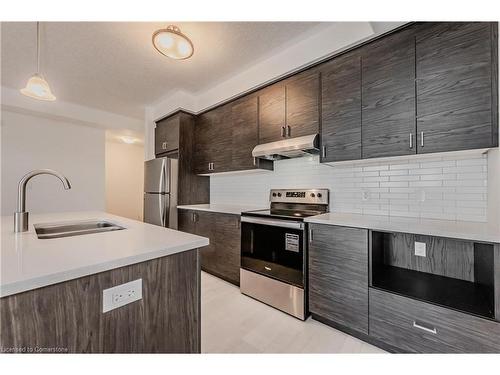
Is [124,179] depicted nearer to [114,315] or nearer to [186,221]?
[186,221]

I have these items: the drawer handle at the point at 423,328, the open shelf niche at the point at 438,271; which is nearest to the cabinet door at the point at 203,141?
the open shelf niche at the point at 438,271

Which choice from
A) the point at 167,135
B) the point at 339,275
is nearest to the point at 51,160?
the point at 167,135

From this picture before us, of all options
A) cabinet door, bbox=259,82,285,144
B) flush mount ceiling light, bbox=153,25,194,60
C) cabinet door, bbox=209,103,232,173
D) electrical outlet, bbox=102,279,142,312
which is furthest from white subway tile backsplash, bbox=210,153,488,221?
electrical outlet, bbox=102,279,142,312

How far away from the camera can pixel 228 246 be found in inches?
98.0

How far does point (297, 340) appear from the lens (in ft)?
5.13

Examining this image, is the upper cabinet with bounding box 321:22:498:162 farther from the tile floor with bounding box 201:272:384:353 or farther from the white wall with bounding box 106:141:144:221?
the white wall with bounding box 106:141:144:221

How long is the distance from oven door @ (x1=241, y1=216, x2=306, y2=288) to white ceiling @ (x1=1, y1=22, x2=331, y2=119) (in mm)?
1716

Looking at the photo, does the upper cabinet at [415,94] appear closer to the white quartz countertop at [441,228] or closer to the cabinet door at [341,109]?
the cabinet door at [341,109]

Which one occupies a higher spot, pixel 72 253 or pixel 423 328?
pixel 72 253

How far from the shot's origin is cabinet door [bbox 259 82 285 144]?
2.32 m

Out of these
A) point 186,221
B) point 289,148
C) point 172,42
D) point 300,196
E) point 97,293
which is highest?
point 172,42

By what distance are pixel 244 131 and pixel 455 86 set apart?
1893 mm

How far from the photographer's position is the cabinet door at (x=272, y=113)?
2.32m
